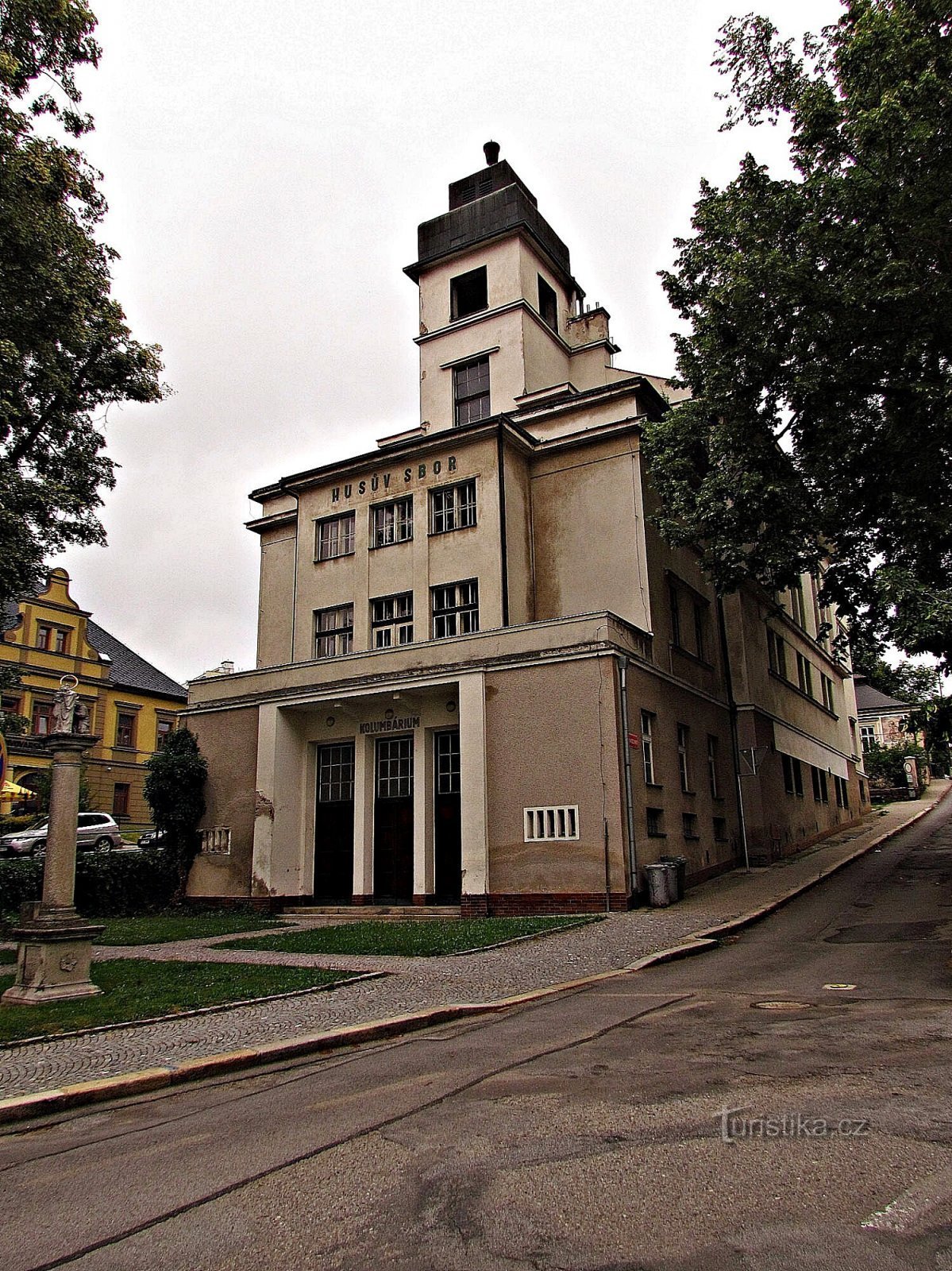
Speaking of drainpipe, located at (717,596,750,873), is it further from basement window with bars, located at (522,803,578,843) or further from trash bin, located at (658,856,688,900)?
basement window with bars, located at (522,803,578,843)

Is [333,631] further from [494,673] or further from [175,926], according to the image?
[175,926]

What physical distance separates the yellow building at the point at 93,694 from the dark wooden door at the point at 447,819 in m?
28.7

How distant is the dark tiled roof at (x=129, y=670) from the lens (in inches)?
1991

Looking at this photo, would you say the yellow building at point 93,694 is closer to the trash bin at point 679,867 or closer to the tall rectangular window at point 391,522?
the tall rectangular window at point 391,522

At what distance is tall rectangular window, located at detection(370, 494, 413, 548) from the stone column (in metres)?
13.8

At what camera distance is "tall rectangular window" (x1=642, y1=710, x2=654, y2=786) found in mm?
18875

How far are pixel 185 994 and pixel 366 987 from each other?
1.98 metres

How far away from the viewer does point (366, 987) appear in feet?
33.3

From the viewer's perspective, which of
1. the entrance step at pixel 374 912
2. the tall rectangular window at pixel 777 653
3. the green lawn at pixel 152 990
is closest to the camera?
the green lawn at pixel 152 990

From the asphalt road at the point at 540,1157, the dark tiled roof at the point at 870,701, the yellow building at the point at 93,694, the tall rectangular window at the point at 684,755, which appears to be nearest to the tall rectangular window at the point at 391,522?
the tall rectangular window at the point at 684,755

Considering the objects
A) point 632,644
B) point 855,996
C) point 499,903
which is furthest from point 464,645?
point 855,996


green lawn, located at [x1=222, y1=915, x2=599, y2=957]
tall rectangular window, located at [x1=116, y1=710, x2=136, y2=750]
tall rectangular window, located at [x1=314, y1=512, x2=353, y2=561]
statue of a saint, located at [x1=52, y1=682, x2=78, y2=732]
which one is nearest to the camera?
statue of a saint, located at [x1=52, y1=682, x2=78, y2=732]

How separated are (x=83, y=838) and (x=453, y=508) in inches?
923

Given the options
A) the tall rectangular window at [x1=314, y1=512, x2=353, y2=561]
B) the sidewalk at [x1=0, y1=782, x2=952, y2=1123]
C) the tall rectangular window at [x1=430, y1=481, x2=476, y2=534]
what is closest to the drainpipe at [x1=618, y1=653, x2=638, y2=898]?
the sidewalk at [x1=0, y1=782, x2=952, y2=1123]
